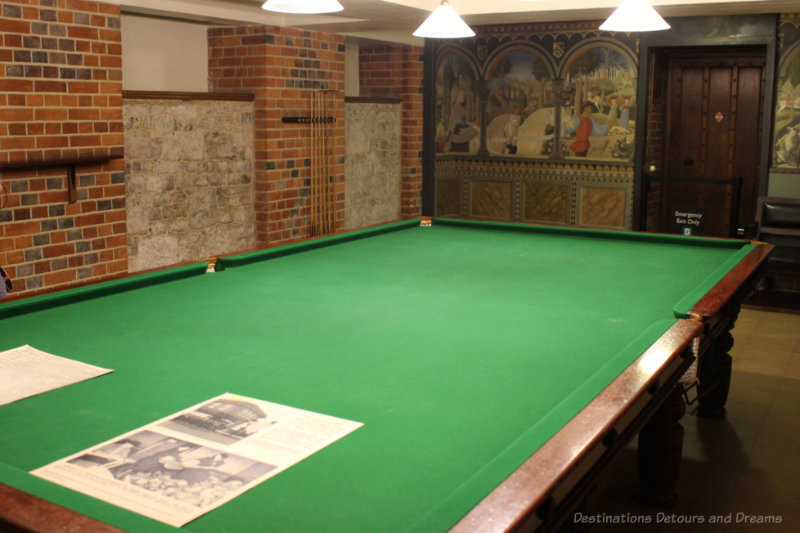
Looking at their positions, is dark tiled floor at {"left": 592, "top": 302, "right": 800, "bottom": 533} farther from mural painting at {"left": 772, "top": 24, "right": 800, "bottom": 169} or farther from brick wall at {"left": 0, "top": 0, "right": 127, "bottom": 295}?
brick wall at {"left": 0, "top": 0, "right": 127, "bottom": 295}

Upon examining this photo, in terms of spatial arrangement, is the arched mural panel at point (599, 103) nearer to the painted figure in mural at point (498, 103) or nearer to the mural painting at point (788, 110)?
the painted figure in mural at point (498, 103)

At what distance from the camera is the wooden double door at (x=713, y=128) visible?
780 centimetres

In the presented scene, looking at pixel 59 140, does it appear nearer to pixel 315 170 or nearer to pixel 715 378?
pixel 315 170

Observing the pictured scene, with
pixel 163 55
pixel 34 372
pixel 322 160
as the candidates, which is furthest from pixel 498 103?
pixel 34 372

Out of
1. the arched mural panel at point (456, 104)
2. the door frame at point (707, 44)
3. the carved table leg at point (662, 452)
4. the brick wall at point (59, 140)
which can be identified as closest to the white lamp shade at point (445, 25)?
the carved table leg at point (662, 452)

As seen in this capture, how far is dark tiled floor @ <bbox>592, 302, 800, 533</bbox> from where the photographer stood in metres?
2.91

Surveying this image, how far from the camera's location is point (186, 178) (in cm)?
599

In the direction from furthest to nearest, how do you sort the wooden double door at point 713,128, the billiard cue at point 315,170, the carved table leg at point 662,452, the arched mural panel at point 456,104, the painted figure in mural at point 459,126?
the painted figure in mural at point 459,126, the arched mural panel at point 456,104, the wooden double door at point 713,128, the billiard cue at point 315,170, the carved table leg at point 662,452

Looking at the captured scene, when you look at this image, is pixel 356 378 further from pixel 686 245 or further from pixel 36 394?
pixel 686 245

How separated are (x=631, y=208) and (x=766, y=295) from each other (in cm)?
160

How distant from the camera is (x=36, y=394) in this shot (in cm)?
193

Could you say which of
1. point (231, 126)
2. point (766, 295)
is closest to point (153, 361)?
point (231, 126)

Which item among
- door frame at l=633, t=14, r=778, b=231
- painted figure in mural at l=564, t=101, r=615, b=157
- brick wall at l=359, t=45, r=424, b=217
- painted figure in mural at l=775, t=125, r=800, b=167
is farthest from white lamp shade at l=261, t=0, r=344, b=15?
brick wall at l=359, t=45, r=424, b=217

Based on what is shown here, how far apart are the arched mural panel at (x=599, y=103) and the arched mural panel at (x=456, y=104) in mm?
1024
